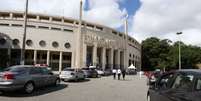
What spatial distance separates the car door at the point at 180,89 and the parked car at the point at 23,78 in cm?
938

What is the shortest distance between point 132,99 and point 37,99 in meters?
4.66

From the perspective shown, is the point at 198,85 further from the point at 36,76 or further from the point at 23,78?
the point at 36,76

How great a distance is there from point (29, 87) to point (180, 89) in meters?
10.9

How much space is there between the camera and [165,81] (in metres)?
6.88

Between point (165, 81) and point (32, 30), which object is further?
point (32, 30)

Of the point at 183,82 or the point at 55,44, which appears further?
the point at 55,44

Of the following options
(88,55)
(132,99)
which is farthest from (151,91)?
(88,55)

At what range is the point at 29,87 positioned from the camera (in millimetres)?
15055

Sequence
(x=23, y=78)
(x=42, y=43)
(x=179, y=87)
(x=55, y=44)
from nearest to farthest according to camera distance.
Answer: (x=179, y=87) → (x=23, y=78) → (x=42, y=43) → (x=55, y=44)

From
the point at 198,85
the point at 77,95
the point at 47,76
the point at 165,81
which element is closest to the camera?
the point at 198,85

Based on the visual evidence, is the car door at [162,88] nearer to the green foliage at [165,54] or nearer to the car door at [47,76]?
the car door at [47,76]

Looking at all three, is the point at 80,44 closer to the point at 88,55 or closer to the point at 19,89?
the point at 88,55

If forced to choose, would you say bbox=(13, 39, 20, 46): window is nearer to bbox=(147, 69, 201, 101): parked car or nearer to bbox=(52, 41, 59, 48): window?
bbox=(52, 41, 59, 48): window

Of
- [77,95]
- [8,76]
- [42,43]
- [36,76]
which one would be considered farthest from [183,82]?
[42,43]
